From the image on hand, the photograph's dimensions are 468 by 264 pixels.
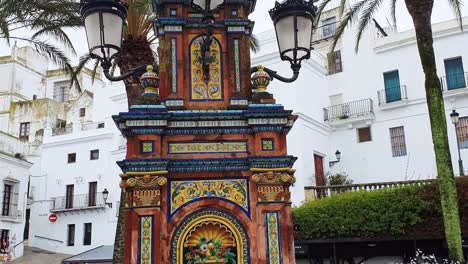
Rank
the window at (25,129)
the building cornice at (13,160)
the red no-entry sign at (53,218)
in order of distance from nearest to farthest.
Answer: the building cornice at (13,160) < the red no-entry sign at (53,218) < the window at (25,129)

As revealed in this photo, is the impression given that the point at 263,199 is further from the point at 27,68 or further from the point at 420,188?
the point at 27,68

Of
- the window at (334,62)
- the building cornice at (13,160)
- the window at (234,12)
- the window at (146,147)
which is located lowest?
the window at (146,147)

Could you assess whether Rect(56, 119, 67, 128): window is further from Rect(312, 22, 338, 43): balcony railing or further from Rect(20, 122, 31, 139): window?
Rect(312, 22, 338, 43): balcony railing

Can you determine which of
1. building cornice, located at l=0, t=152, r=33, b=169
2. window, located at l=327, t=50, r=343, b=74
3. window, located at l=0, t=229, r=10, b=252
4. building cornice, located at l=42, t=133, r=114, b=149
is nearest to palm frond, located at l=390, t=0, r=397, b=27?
window, located at l=327, t=50, r=343, b=74

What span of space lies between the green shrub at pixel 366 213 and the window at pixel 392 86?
9.25 metres

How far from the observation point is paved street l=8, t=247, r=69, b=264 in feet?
92.3

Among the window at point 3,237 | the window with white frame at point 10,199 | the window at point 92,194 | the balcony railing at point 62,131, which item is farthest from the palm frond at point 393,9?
the balcony railing at point 62,131

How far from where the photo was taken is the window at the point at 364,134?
27.6m

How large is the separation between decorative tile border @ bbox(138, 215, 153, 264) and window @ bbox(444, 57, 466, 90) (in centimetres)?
2285

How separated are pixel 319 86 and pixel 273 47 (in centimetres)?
349

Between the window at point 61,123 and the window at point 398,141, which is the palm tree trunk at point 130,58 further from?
the window at point 61,123

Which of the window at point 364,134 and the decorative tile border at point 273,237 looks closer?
the decorative tile border at point 273,237

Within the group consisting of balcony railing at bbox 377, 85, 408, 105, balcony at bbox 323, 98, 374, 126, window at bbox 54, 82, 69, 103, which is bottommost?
balcony at bbox 323, 98, 374, 126

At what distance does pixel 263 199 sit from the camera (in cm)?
581
